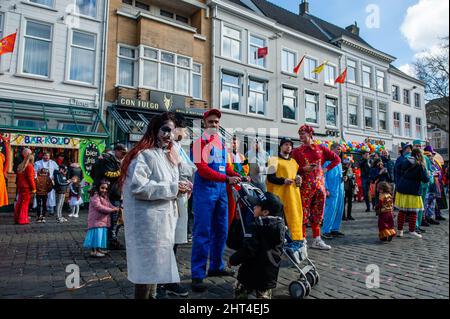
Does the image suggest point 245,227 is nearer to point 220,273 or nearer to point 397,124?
point 220,273

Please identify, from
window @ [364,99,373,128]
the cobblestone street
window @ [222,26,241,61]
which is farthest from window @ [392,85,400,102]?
the cobblestone street

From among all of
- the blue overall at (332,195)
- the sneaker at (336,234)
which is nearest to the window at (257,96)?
the blue overall at (332,195)

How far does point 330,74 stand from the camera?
23047mm

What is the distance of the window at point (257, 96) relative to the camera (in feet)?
61.8

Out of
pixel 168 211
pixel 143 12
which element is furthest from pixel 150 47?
pixel 168 211

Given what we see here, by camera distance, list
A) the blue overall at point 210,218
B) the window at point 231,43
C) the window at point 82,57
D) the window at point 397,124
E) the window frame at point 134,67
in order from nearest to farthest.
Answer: the blue overall at point 210,218, the window at point 82,57, the window frame at point 134,67, the window at point 231,43, the window at point 397,124

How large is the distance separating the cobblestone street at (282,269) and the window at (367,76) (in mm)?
21434

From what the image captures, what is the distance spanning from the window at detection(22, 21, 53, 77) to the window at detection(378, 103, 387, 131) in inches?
968

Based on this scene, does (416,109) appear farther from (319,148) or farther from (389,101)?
(319,148)

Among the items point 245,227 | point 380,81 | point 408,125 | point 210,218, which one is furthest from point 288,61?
point 210,218

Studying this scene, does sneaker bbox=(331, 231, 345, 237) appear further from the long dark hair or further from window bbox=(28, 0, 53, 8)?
window bbox=(28, 0, 53, 8)

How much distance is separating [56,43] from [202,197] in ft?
43.3

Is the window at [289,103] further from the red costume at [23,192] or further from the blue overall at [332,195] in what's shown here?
the red costume at [23,192]

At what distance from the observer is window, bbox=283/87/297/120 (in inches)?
801
